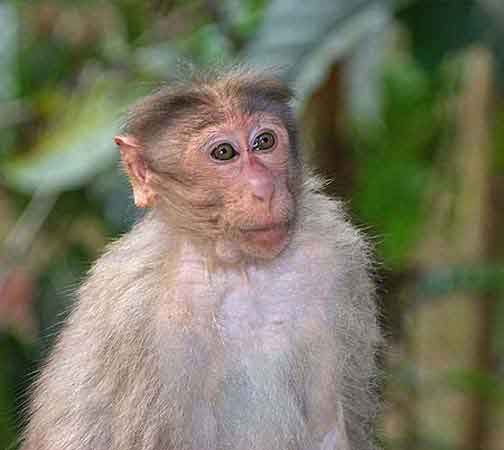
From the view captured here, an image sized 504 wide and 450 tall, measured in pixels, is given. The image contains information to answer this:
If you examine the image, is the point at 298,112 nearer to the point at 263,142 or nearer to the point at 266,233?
the point at 263,142

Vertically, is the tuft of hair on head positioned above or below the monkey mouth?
above

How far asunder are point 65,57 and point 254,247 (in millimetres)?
1605

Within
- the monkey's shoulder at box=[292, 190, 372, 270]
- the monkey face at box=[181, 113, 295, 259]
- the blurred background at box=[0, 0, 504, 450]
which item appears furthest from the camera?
the blurred background at box=[0, 0, 504, 450]

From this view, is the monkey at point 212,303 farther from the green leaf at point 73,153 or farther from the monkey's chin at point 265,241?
the green leaf at point 73,153

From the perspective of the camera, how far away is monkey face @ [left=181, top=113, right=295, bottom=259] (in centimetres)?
283

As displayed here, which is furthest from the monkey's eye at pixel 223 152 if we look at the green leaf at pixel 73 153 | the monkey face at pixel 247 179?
the green leaf at pixel 73 153

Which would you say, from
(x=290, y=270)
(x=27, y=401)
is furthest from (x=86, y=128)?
(x=290, y=270)

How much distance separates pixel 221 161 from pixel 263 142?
0.10 meters

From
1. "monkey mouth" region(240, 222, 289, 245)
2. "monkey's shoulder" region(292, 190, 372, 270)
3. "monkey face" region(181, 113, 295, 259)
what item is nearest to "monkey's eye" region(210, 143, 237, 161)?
"monkey face" region(181, 113, 295, 259)

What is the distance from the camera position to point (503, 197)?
548 cm

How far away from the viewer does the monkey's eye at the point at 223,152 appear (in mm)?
2896

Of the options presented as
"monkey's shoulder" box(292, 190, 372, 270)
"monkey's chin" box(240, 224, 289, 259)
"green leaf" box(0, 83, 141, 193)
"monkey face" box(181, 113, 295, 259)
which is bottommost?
"monkey's shoulder" box(292, 190, 372, 270)

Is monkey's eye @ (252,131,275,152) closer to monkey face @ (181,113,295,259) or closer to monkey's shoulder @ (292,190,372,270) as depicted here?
monkey face @ (181,113,295,259)

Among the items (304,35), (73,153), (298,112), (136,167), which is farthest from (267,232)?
(73,153)
